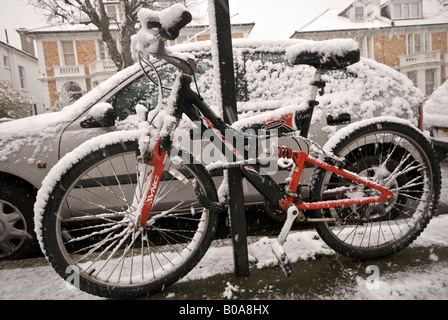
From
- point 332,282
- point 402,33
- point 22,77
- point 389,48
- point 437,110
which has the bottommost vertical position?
point 332,282

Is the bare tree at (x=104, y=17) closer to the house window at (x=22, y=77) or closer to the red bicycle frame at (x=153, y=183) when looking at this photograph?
the red bicycle frame at (x=153, y=183)

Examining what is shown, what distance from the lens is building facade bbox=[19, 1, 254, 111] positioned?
22188 millimetres

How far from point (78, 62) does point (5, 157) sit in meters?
24.7

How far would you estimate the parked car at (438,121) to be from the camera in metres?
4.28

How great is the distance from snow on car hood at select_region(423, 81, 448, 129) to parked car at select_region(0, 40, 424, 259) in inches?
89.3

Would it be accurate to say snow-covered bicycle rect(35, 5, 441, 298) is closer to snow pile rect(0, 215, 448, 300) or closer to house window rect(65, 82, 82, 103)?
snow pile rect(0, 215, 448, 300)

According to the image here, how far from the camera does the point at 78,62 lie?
23.2m

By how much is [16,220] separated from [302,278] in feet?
7.92

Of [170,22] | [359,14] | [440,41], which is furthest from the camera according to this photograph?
[440,41]

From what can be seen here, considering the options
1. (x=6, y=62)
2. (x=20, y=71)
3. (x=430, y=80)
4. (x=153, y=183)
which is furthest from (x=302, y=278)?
(x=430, y=80)

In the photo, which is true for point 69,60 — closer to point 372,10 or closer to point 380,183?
point 372,10

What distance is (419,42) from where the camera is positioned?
25.3 m

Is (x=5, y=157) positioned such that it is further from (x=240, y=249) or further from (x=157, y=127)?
(x=240, y=249)

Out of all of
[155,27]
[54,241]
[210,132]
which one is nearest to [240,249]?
[210,132]
